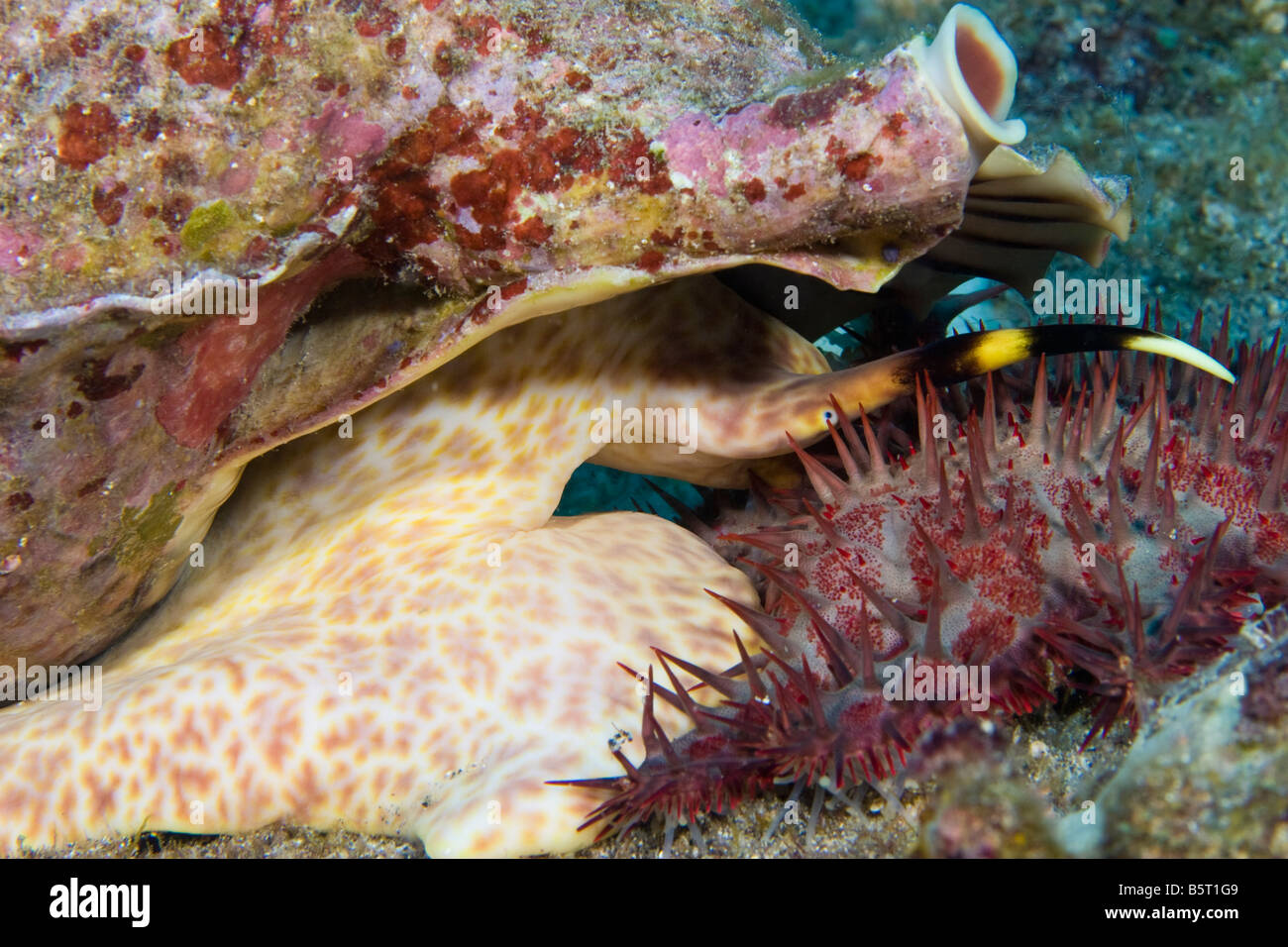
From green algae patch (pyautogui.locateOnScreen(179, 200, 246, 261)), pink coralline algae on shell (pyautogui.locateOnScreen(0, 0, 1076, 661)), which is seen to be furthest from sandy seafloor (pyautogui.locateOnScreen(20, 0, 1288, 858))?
green algae patch (pyautogui.locateOnScreen(179, 200, 246, 261))

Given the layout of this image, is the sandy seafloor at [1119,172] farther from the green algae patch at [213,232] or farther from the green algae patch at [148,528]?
the green algae patch at [213,232]

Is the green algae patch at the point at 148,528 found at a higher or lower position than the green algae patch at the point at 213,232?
lower

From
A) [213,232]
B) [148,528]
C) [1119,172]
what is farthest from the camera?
[1119,172]

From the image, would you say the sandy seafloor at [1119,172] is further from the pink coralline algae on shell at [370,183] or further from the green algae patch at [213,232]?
the green algae patch at [213,232]

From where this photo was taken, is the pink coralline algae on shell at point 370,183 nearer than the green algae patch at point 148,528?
Yes

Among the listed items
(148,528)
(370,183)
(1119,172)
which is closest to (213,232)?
(370,183)

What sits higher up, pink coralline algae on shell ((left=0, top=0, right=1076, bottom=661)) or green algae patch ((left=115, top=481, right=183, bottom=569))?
pink coralline algae on shell ((left=0, top=0, right=1076, bottom=661))

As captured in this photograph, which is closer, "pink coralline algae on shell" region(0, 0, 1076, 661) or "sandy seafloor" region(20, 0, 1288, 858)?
"pink coralline algae on shell" region(0, 0, 1076, 661)

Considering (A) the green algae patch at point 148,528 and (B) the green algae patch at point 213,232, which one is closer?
(B) the green algae patch at point 213,232

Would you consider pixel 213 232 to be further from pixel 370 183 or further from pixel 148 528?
pixel 148 528

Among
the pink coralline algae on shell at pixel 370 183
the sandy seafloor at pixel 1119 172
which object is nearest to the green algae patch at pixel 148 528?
the pink coralline algae on shell at pixel 370 183

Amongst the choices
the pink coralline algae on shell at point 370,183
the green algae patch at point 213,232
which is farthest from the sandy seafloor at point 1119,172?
the green algae patch at point 213,232

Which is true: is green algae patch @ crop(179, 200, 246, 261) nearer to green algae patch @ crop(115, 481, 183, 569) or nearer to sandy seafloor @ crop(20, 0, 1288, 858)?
green algae patch @ crop(115, 481, 183, 569)
